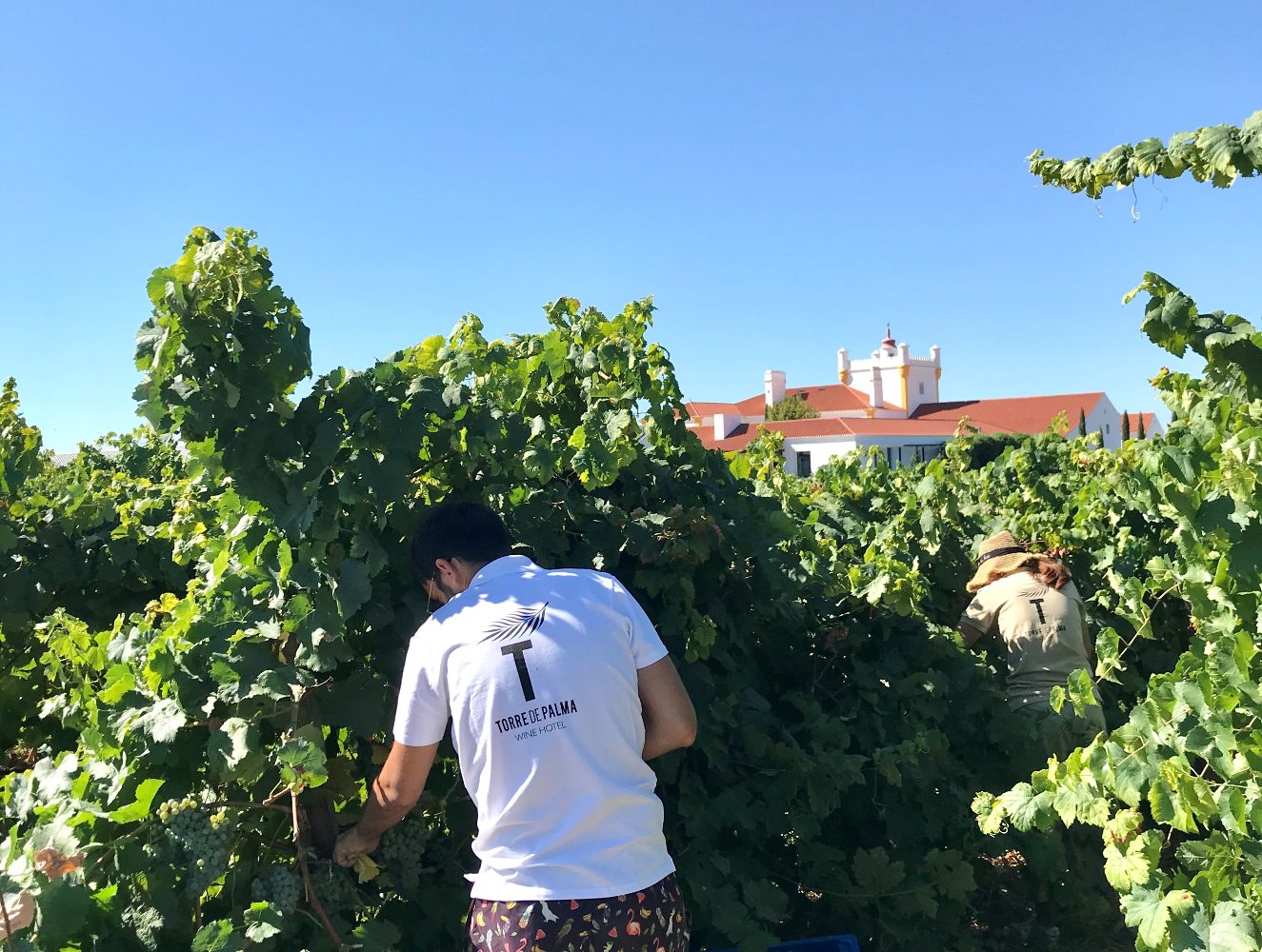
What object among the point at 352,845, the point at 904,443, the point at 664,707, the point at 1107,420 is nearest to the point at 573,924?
the point at 664,707

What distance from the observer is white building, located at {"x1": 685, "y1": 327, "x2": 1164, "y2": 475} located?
5188 cm

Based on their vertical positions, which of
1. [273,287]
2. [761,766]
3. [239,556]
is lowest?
[761,766]

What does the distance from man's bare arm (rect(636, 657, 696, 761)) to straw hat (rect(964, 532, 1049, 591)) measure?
287 centimetres

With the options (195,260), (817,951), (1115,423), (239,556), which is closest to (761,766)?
(817,951)

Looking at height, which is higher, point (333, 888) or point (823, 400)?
point (823, 400)

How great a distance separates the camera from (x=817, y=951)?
3.39 meters

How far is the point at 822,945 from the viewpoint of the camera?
338 cm

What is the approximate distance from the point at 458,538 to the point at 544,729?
1.69 feet

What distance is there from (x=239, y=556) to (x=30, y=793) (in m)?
0.77

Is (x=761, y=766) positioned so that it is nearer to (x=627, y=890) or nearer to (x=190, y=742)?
(x=627, y=890)

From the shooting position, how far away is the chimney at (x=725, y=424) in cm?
5766

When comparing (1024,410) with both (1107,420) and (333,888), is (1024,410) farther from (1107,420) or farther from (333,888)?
(333,888)

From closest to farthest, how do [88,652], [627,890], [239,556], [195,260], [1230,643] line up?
[627,890]
[1230,643]
[195,260]
[239,556]
[88,652]

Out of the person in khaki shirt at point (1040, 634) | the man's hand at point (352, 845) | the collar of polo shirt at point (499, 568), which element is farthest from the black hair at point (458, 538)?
the person in khaki shirt at point (1040, 634)
